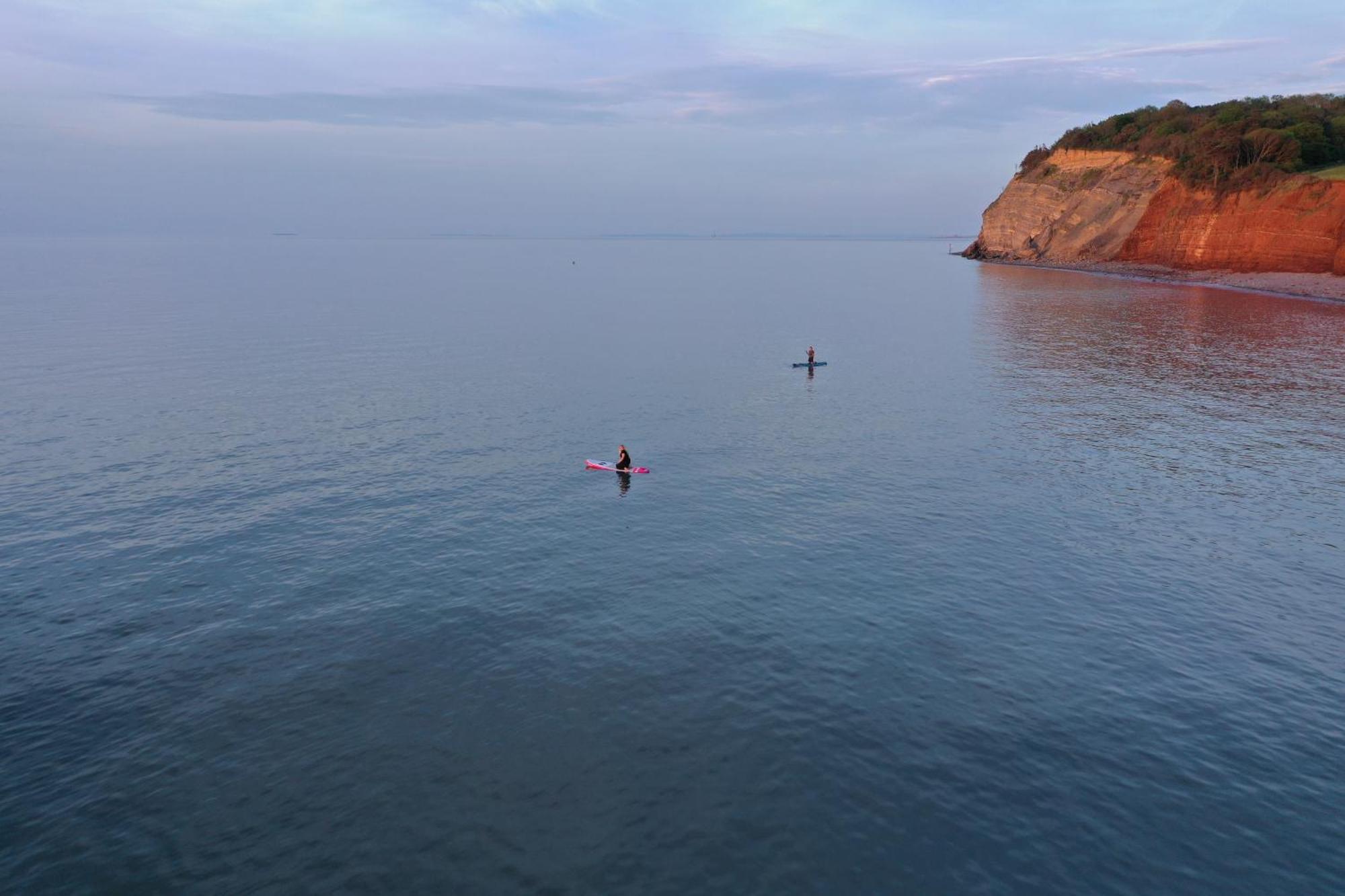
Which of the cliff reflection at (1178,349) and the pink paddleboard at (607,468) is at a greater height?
the cliff reflection at (1178,349)

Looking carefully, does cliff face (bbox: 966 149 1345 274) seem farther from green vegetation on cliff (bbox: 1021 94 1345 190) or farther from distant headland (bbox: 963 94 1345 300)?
green vegetation on cliff (bbox: 1021 94 1345 190)

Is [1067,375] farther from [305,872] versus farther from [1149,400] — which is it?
[305,872]

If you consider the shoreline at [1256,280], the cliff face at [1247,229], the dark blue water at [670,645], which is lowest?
the dark blue water at [670,645]

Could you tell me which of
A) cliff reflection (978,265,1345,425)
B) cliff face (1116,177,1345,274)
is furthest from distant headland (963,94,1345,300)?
cliff reflection (978,265,1345,425)

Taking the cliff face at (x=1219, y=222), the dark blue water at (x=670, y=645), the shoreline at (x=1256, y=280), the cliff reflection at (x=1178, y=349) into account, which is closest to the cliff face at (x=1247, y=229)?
the cliff face at (x=1219, y=222)

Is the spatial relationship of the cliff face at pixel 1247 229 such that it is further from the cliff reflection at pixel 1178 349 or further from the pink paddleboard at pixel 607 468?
the pink paddleboard at pixel 607 468

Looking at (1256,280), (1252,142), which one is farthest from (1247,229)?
(1252,142)

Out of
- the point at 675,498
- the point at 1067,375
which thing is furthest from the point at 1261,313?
the point at 675,498

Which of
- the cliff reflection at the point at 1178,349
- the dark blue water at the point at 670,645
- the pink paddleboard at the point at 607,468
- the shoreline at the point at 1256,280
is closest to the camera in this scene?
the dark blue water at the point at 670,645
